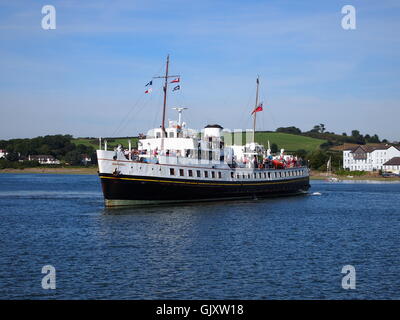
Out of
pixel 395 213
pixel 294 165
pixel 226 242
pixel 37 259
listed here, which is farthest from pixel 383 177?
pixel 37 259

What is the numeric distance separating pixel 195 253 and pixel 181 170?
2599cm

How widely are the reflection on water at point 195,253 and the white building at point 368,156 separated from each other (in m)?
138

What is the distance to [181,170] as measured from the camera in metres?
57.7

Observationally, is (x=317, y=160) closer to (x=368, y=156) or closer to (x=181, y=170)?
(x=368, y=156)

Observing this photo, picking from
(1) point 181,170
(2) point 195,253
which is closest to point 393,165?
(1) point 181,170

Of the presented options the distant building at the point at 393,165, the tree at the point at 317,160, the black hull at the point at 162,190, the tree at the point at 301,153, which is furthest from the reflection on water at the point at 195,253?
the tree at the point at 301,153

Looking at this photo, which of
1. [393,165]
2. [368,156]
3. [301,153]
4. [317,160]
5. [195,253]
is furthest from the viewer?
[368,156]

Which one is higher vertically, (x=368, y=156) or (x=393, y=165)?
(x=368, y=156)

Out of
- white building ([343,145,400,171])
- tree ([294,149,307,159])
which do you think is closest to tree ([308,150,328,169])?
tree ([294,149,307,159])

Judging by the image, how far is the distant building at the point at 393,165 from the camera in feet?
570
